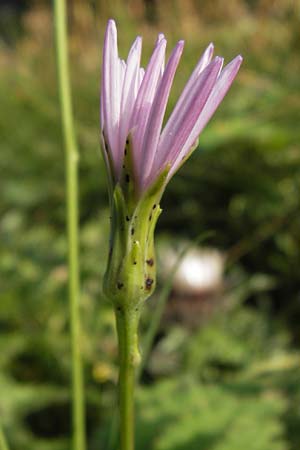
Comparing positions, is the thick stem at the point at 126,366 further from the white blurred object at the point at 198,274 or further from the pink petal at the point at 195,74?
the white blurred object at the point at 198,274

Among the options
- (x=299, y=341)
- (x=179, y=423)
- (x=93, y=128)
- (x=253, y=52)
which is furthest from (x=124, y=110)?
(x=93, y=128)

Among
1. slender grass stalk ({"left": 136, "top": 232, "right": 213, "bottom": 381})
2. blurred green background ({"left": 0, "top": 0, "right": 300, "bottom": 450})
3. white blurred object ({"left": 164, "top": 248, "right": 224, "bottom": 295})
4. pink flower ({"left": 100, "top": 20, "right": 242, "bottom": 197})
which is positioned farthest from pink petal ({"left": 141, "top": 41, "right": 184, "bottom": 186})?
white blurred object ({"left": 164, "top": 248, "right": 224, "bottom": 295})

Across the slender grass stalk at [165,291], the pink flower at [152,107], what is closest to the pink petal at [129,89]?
the pink flower at [152,107]

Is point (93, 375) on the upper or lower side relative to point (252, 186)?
→ lower

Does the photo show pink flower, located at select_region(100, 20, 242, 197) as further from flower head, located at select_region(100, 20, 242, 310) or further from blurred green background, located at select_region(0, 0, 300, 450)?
blurred green background, located at select_region(0, 0, 300, 450)

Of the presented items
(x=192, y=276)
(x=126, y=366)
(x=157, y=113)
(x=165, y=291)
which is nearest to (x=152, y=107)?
(x=157, y=113)

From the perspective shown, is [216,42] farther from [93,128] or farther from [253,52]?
[93,128]
